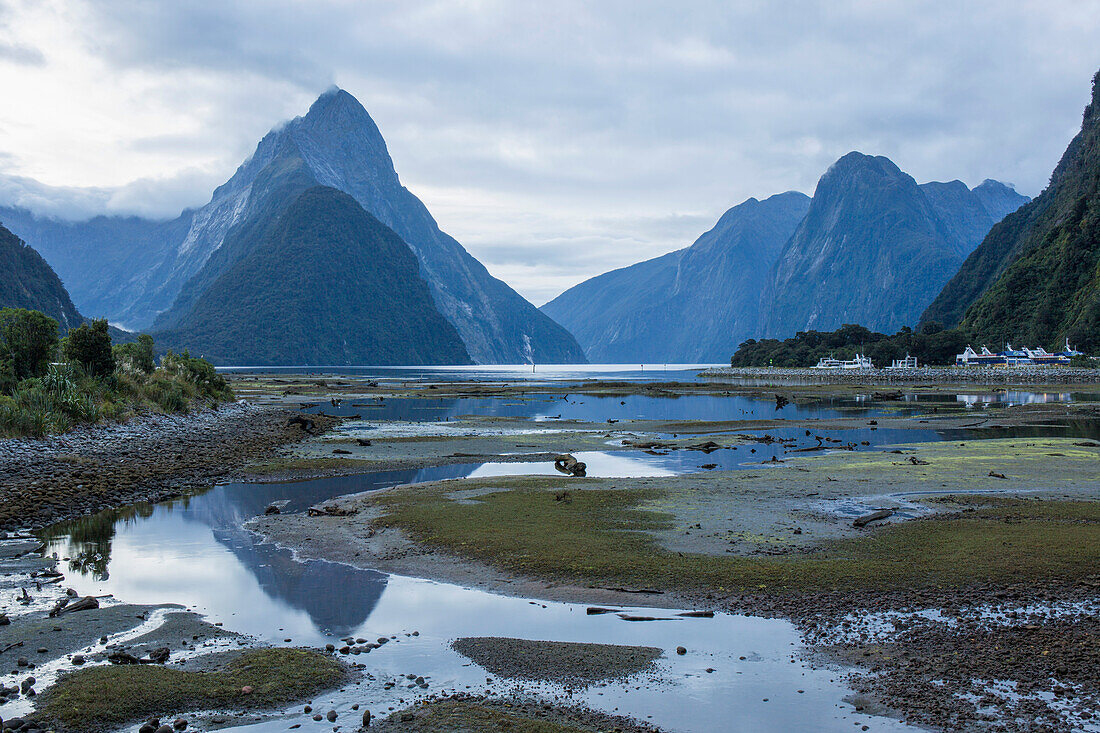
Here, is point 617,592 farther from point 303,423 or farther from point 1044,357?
point 1044,357

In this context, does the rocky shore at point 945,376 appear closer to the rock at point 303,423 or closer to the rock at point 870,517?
the rock at point 303,423

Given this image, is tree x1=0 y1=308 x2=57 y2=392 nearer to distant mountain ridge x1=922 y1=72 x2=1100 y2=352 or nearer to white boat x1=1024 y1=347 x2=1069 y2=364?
white boat x1=1024 y1=347 x2=1069 y2=364

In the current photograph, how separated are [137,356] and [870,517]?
5222 cm

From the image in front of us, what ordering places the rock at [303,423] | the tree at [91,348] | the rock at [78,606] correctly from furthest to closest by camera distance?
the rock at [303,423] → the tree at [91,348] → the rock at [78,606]

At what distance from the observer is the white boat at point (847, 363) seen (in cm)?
16338

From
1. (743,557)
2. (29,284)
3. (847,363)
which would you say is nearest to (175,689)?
(743,557)

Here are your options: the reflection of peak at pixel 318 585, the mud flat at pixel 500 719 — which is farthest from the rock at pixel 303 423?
the mud flat at pixel 500 719

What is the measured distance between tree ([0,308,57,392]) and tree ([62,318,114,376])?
2.08 metres

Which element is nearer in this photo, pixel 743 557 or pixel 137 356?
pixel 743 557

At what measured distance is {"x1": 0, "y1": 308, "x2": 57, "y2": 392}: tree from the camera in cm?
3756

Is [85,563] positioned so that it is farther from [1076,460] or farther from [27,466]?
[1076,460]

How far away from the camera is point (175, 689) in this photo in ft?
29.2

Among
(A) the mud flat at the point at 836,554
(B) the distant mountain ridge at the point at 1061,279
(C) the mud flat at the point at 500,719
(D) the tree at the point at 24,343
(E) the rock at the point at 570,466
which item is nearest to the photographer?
(C) the mud flat at the point at 500,719

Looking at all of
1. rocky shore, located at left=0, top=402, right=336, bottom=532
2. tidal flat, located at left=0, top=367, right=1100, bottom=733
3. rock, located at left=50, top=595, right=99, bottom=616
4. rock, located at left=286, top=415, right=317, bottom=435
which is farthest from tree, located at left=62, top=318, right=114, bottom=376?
rock, located at left=50, top=595, right=99, bottom=616
